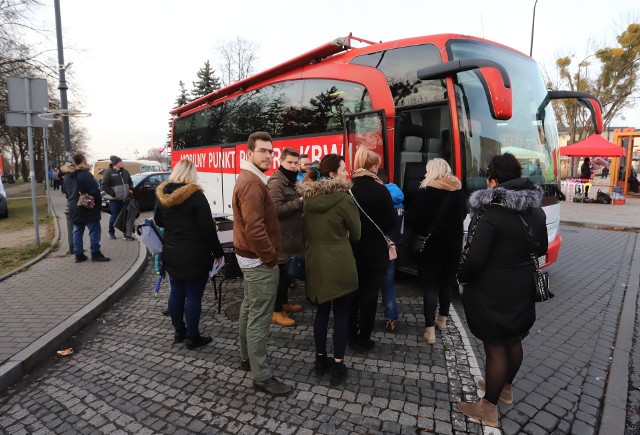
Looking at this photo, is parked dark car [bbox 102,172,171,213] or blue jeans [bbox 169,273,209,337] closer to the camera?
blue jeans [bbox 169,273,209,337]

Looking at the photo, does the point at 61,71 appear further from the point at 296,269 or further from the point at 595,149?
the point at 595,149

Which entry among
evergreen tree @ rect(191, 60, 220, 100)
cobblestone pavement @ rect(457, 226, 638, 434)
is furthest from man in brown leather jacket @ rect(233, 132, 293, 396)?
evergreen tree @ rect(191, 60, 220, 100)

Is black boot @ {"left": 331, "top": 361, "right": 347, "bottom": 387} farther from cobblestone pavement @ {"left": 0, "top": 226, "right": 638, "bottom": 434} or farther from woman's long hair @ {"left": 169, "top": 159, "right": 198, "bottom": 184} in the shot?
woman's long hair @ {"left": 169, "top": 159, "right": 198, "bottom": 184}

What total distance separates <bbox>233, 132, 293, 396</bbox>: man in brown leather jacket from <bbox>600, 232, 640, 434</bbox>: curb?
250cm

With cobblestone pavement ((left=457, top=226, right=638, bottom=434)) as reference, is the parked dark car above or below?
above

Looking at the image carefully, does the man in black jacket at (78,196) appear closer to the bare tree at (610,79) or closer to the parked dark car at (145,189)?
the parked dark car at (145,189)

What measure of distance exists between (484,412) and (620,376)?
1.70 metres

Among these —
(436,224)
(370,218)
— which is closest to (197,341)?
(370,218)

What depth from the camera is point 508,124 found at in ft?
17.1

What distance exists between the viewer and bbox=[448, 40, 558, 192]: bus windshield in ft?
15.9

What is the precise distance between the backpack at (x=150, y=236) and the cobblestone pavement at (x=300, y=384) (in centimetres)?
99

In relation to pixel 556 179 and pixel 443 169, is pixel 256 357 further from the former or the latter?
pixel 556 179

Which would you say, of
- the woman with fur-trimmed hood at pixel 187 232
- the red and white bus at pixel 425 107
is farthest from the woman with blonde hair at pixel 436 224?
the woman with fur-trimmed hood at pixel 187 232

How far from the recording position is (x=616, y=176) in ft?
65.9
